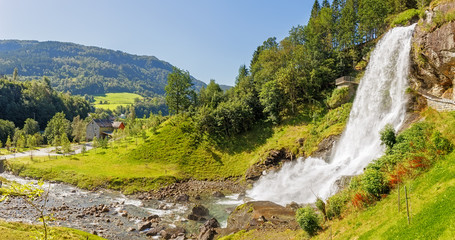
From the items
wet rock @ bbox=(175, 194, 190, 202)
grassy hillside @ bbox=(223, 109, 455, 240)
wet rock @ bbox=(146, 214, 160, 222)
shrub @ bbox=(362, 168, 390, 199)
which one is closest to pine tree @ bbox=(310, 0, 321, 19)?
wet rock @ bbox=(175, 194, 190, 202)

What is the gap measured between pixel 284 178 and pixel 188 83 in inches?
1874

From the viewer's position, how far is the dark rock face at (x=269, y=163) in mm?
54031

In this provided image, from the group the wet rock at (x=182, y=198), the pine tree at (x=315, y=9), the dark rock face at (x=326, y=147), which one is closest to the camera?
the wet rock at (x=182, y=198)

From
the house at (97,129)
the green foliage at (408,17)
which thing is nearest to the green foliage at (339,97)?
the green foliage at (408,17)

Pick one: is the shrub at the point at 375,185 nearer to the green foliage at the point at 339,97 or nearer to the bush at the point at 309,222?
the bush at the point at 309,222

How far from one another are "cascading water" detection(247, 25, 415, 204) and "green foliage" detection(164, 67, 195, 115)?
133ft

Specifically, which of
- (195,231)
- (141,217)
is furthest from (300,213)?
(141,217)

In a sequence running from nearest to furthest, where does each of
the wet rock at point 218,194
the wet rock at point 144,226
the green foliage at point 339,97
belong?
the wet rock at point 144,226 → the wet rock at point 218,194 → the green foliage at point 339,97

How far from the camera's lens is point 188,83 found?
82.7 m

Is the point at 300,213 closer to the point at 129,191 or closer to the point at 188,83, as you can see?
the point at 129,191

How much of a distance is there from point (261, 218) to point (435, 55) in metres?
33.3

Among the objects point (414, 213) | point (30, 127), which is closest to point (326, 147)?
point (414, 213)

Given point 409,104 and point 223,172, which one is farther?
point 223,172

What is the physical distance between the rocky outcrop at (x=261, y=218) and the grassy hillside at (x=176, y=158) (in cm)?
2422
